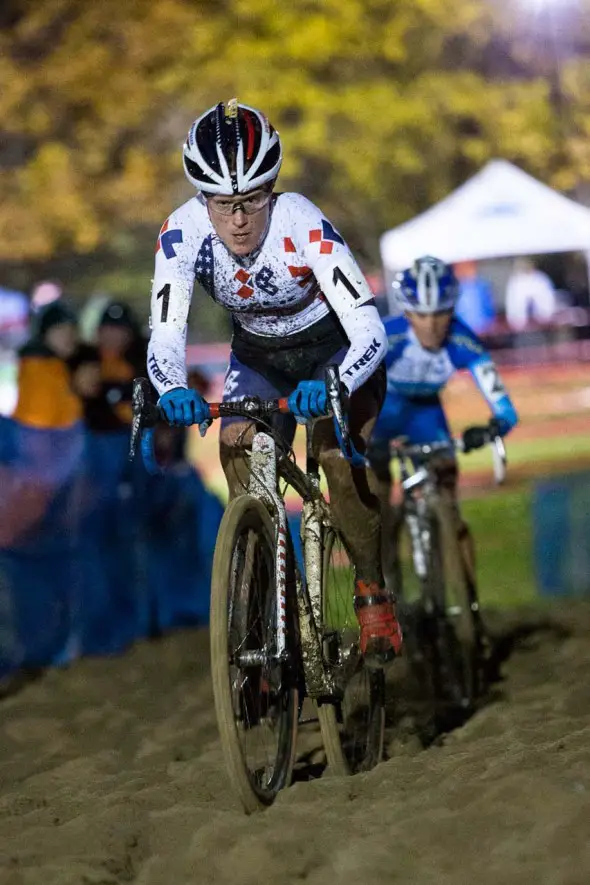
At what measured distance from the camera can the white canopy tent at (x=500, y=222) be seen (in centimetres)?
1394

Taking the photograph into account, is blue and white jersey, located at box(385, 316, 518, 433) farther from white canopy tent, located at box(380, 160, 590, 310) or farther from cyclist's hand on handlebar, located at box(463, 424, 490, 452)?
white canopy tent, located at box(380, 160, 590, 310)

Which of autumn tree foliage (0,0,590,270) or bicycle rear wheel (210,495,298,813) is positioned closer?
bicycle rear wheel (210,495,298,813)

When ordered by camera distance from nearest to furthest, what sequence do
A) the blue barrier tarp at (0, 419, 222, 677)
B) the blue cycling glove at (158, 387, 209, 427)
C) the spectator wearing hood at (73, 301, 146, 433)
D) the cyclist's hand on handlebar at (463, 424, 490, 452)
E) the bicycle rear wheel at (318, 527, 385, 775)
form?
the blue cycling glove at (158, 387, 209, 427), the bicycle rear wheel at (318, 527, 385, 775), the cyclist's hand on handlebar at (463, 424, 490, 452), the blue barrier tarp at (0, 419, 222, 677), the spectator wearing hood at (73, 301, 146, 433)

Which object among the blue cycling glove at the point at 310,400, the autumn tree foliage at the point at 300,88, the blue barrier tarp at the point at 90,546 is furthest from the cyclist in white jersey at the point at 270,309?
the autumn tree foliage at the point at 300,88

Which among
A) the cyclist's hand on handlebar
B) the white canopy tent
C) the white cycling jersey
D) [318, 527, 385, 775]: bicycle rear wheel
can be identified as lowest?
[318, 527, 385, 775]: bicycle rear wheel

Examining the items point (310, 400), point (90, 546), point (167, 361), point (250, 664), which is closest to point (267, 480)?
point (310, 400)

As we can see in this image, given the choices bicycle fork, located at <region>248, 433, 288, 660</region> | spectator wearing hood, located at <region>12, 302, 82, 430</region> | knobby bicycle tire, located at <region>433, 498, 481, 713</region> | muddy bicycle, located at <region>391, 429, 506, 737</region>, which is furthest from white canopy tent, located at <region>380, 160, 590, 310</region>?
bicycle fork, located at <region>248, 433, 288, 660</region>

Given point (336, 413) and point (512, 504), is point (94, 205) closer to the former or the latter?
point (512, 504)

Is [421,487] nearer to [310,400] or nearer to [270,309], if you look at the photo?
[270,309]

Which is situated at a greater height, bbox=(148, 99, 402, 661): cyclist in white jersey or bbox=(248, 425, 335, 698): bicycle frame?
bbox=(148, 99, 402, 661): cyclist in white jersey

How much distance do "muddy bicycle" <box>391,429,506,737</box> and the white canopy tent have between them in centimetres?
679

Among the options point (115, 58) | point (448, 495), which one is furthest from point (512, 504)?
point (115, 58)

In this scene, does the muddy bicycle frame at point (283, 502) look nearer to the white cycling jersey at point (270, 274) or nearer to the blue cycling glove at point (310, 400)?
the blue cycling glove at point (310, 400)

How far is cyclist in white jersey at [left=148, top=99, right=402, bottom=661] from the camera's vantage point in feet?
16.2
